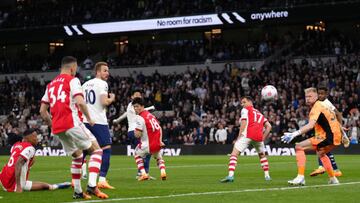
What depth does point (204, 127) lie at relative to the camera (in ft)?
139

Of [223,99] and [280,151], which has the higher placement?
[223,99]

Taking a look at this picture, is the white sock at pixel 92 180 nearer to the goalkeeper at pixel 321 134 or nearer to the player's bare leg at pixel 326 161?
the goalkeeper at pixel 321 134

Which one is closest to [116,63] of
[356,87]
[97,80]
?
[356,87]

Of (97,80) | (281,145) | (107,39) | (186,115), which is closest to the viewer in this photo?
(97,80)

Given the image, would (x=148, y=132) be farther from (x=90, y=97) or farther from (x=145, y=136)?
(x=90, y=97)

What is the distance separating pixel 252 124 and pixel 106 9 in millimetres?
38509

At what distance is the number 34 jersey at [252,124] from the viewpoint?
62.8ft

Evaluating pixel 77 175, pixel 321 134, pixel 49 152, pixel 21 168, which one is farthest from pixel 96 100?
pixel 49 152

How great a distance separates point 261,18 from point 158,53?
1171 centimetres

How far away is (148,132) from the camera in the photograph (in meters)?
19.6

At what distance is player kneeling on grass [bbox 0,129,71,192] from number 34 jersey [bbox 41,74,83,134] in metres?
2.16

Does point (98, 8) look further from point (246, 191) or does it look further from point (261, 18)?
point (246, 191)

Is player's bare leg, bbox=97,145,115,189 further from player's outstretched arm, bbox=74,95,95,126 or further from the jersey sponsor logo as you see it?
player's outstretched arm, bbox=74,95,95,126

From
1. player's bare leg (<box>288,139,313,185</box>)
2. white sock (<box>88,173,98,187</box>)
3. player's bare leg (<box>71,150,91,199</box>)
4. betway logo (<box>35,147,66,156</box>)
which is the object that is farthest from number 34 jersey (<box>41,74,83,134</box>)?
betway logo (<box>35,147,66,156</box>)
